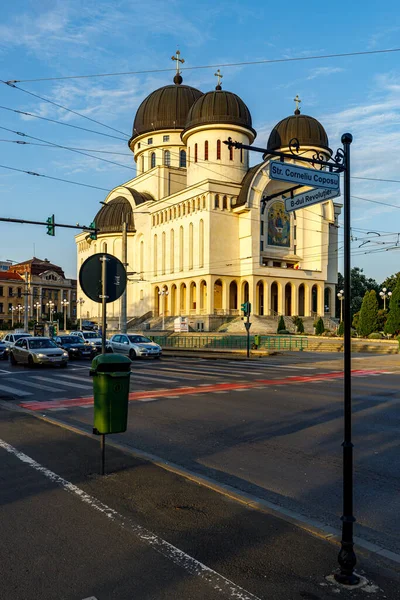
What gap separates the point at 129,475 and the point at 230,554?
7.90 ft

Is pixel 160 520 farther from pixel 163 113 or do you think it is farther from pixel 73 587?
pixel 163 113

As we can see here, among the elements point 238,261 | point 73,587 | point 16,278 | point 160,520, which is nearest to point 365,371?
point 160,520

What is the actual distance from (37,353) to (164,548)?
66.9 feet

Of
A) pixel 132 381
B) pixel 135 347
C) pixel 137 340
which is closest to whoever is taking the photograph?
pixel 132 381

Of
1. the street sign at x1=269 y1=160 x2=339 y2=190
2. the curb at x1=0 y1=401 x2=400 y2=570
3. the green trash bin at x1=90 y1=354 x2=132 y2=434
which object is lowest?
the curb at x1=0 y1=401 x2=400 y2=570

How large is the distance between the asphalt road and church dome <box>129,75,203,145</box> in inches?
2281

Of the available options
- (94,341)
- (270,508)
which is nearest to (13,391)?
(270,508)

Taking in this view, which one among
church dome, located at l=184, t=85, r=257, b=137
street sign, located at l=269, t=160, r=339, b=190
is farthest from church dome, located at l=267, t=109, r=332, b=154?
street sign, located at l=269, t=160, r=339, b=190

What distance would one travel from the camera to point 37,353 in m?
23.5

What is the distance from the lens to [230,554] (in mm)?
4113

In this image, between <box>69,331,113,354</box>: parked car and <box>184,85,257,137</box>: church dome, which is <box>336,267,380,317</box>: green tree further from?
<box>69,331,113,354</box>: parked car

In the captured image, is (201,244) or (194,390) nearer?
(194,390)

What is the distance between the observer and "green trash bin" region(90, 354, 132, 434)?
634 cm

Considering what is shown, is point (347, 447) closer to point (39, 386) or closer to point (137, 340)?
point (39, 386)
